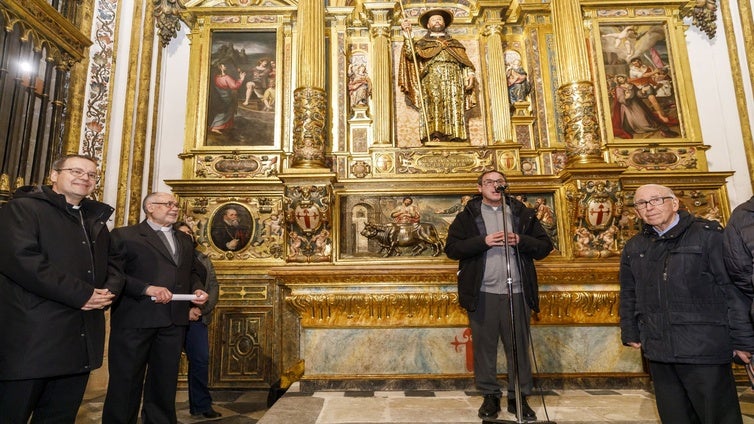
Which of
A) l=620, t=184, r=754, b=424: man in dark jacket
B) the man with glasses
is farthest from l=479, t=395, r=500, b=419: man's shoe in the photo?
the man with glasses

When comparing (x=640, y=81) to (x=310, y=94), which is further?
(x=640, y=81)

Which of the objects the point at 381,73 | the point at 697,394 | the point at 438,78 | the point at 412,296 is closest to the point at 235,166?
the point at 381,73

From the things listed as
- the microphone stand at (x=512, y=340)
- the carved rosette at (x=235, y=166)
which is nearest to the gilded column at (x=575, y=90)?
the microphone stand at (x=512, y=340)

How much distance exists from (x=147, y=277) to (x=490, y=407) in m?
2.27

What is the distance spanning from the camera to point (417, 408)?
11.0 feet

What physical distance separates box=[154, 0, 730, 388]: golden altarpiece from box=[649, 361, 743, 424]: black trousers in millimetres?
1882

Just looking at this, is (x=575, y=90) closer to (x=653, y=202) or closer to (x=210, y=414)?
(x=653, y=202)

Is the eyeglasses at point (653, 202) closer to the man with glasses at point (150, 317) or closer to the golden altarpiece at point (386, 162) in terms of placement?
the golden altarpiece at point (386, 162)

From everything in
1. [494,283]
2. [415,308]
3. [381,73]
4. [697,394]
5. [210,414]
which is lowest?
[210,414]

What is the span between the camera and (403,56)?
6.32 m

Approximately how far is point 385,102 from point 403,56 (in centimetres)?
69

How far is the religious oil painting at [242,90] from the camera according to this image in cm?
611

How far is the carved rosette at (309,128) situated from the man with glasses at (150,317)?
2280 mm

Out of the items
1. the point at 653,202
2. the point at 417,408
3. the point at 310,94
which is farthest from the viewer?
the point at 310,94
